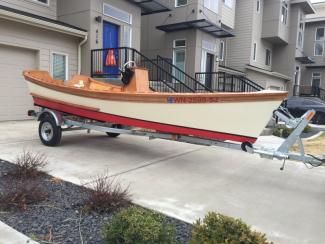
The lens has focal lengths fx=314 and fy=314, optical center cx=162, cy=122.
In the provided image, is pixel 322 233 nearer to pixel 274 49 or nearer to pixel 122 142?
pixel 122 142

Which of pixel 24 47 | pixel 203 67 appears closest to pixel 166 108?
pixel 24 47

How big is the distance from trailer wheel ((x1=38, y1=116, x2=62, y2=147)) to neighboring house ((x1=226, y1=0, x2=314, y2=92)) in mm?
16538

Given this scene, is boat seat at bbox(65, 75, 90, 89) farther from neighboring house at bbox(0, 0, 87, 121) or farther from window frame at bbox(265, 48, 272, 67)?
window frame at bbox(265, 48, 272, 67)

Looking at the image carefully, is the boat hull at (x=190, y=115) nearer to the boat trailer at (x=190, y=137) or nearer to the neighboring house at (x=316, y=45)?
the boat trailer at (x=190, y=137)

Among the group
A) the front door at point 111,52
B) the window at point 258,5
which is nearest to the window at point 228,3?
the window at point 258,5

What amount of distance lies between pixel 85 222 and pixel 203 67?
14.3 m

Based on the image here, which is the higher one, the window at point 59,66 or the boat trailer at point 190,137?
the window at point 59,66

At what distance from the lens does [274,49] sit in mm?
25719

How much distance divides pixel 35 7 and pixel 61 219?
10.2 meters

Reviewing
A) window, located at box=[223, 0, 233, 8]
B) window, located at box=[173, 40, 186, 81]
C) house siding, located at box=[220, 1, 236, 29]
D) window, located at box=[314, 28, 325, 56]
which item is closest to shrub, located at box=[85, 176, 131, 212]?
window, located at box=[173, 40, 186, 81]

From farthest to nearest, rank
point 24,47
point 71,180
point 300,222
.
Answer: point 24,47 → point 71,180 → point 300,222

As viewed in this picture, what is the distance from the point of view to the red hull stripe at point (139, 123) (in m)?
4.78

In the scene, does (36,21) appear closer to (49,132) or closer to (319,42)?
(49,132)

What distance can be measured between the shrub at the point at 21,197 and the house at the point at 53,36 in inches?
290
